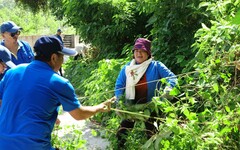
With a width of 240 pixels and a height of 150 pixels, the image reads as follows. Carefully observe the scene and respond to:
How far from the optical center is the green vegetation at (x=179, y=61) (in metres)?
2.98

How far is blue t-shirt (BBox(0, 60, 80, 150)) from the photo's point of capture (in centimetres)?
253

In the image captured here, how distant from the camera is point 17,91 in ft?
8.40

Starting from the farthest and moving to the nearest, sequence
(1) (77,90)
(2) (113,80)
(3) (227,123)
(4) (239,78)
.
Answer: (1) (77,90) < (2) (113,80) < (4) (239,78) < (3) (227,123)

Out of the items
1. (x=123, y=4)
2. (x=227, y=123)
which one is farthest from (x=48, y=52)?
(x=123, y=4)

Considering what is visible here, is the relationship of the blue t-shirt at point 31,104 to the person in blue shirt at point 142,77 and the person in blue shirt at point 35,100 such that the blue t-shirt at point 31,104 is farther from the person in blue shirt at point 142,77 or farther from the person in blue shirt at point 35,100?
the person in blue shirt at point 142,77

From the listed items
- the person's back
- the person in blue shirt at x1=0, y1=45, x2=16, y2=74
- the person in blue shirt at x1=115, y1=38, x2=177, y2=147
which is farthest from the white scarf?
the person's back

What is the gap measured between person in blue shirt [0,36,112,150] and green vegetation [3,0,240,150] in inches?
34.9

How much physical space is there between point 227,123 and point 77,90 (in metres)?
5.97

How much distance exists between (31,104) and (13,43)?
7.02 ft

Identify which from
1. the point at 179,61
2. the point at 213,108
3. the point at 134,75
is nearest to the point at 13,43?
the point at 134,75

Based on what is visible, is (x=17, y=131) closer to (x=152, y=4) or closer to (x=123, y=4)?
(x=152, y=4)

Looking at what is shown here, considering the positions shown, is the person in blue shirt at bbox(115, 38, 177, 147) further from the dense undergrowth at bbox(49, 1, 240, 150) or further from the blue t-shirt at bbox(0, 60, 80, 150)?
the blue t-shirt at bbox(0, 60, 80, 150)

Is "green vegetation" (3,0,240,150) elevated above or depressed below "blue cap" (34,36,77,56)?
below

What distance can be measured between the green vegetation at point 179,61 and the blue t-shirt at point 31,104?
908 mm
